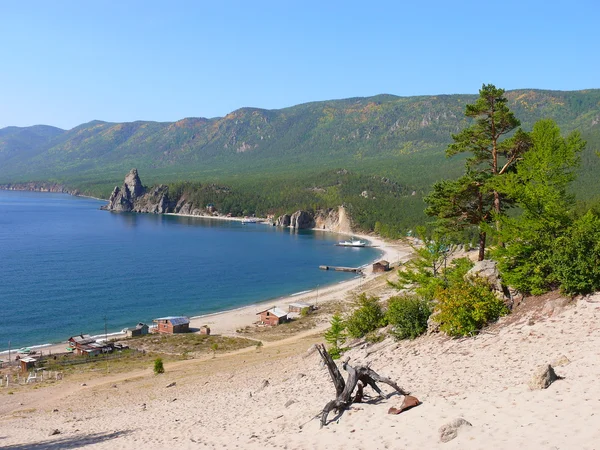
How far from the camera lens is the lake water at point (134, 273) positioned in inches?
2810

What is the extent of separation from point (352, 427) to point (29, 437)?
15533mm

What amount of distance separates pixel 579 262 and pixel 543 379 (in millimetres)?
8102

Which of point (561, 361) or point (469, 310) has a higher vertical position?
point (469, 310)

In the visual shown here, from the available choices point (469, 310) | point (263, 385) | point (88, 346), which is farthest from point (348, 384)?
point (88, 346)

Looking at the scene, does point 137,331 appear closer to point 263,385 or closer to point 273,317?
point 273,317

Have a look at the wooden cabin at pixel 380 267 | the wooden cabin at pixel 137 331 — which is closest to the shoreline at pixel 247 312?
the wooden cabin at pixel 137 331

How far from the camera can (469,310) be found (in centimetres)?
2191

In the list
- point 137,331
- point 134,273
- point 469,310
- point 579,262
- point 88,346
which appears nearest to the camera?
point 579,262

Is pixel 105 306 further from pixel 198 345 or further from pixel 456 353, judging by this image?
pixel 456 353

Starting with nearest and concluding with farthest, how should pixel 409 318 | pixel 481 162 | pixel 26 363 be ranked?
1. pixel 409 318
2. pixel 481 162
3. pixel 26 363

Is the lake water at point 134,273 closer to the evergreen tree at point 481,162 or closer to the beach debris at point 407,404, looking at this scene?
the evergreen tree at point 481,162

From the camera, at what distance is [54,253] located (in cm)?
12238

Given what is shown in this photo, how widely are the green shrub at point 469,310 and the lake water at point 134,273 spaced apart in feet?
175

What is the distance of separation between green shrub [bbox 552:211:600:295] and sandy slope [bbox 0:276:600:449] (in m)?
0.71
